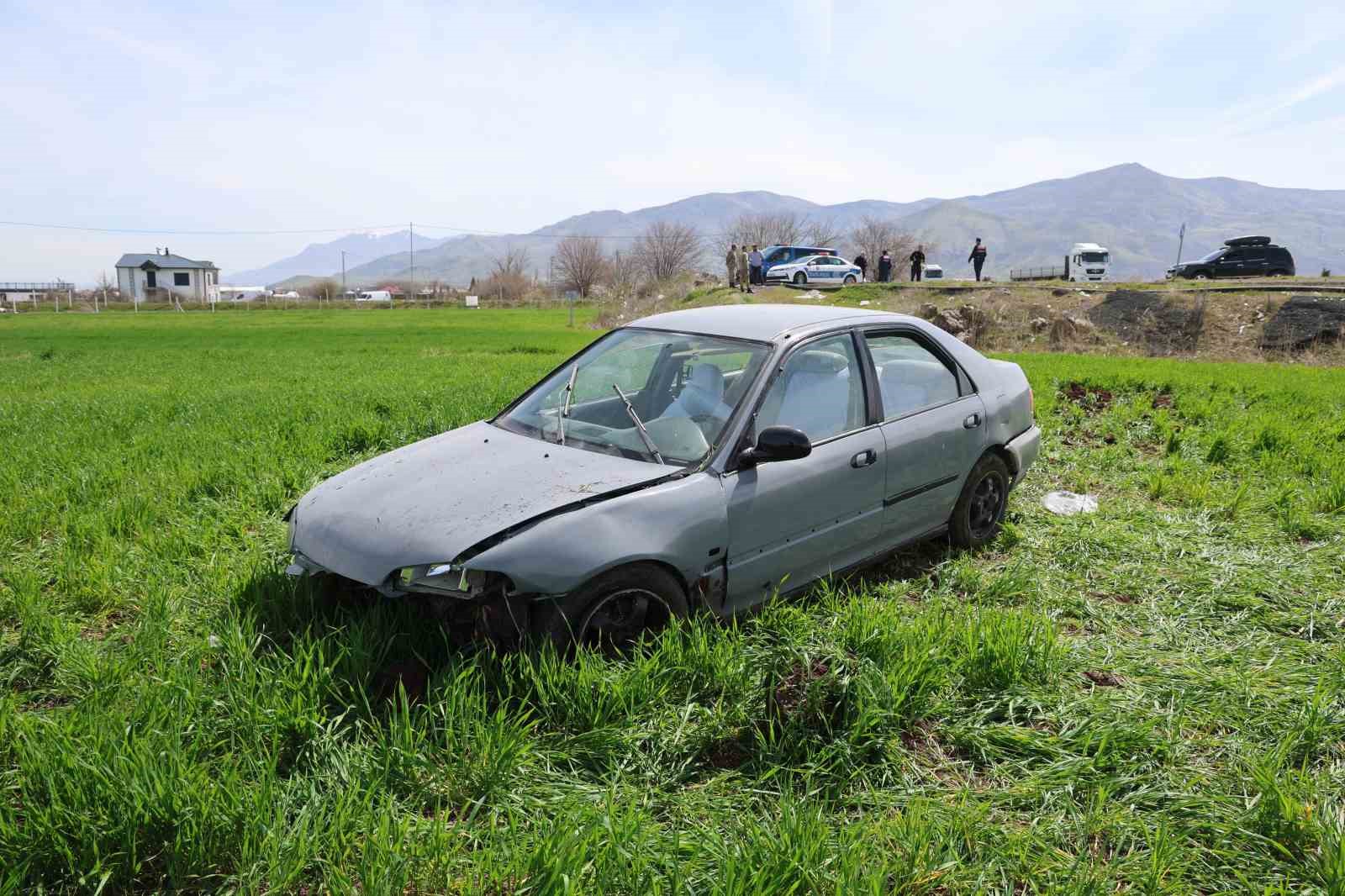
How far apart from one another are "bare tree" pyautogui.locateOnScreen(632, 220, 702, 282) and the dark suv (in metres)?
65.6

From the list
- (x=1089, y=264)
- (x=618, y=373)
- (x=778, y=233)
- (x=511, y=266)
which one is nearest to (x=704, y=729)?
(x=618, y=373)

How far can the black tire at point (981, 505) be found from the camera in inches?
200

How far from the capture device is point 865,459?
14.0 ft

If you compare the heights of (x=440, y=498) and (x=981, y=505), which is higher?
(x=440, y=498)

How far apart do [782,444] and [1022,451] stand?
104 inches

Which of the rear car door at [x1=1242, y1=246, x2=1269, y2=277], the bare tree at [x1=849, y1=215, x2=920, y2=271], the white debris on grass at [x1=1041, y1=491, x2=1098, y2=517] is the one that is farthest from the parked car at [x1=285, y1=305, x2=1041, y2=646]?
the bare tree at [x1=849, y1=215, x2=920, y2=271]

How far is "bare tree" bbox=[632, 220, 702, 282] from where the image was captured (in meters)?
98.4

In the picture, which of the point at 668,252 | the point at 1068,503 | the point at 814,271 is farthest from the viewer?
the point at 668,252

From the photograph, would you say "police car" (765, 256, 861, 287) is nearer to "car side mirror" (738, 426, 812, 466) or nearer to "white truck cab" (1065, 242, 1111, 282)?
"white truck cab" (1065, 242, 1111, 282)

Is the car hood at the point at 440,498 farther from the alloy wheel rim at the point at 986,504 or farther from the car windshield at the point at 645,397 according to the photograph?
the alloy wheel rim at the point at 986,504

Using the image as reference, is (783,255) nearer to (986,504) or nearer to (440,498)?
(986,504)

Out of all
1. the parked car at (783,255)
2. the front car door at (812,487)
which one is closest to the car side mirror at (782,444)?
the front car door at (812,487)

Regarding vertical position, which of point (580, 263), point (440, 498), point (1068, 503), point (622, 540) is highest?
point (580, 263)

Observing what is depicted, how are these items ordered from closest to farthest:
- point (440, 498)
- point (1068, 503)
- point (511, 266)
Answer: point (440, 498), point (1068, 503), point (511, 266)
